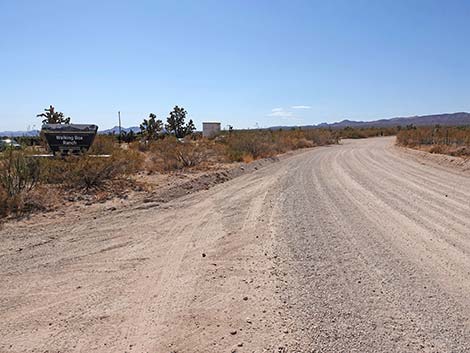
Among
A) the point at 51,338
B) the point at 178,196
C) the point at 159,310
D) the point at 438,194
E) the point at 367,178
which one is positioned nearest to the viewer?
the point at 51,338

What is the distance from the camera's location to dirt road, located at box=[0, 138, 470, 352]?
4.54 metres

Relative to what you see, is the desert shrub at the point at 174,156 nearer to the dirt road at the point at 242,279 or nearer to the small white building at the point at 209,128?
the dirt road at the point at 242,279

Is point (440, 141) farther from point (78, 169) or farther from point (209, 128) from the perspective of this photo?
point (209, 128)

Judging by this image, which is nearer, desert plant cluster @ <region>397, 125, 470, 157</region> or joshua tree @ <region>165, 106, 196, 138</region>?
desert plant cluster @ <region>397, 125, 470, 157</region>

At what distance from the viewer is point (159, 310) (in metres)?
5.24

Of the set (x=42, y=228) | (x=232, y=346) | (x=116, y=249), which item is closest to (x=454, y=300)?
(x=232, y=346)

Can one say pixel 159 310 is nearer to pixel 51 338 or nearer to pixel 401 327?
pixel 51 338

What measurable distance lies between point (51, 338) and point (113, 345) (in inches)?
28.3

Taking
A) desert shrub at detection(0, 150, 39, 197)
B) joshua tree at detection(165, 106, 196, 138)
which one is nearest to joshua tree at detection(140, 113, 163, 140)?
joshua tree at detection(165, 106, 196, 138)

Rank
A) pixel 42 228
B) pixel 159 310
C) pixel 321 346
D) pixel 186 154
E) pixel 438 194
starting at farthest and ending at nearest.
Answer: pixel 186 154
pixel 438 194
pixel 42 228
pixel 159 310
pixel 321 346

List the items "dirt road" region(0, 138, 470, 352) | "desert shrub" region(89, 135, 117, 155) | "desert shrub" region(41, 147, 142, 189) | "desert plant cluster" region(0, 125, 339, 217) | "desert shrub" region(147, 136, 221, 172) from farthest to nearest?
1. "desert shrub" region(147, 136, 221, 172)
2. "desert shrub" region(89, 135, 117, 155)
3. "desert shrub" region(41, 147, 142, 189)
4. "desert plant cluster" region(0, 125, 339, 217)
5. "dirt road" region(0, 138, 470, 352)

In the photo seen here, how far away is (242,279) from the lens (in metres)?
6.20

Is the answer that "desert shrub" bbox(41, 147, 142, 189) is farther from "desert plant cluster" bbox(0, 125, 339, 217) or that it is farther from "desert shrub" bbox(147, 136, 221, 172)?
"desert shrub" bbox(147, 136, 221, 172)

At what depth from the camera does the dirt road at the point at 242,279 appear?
4.54m
